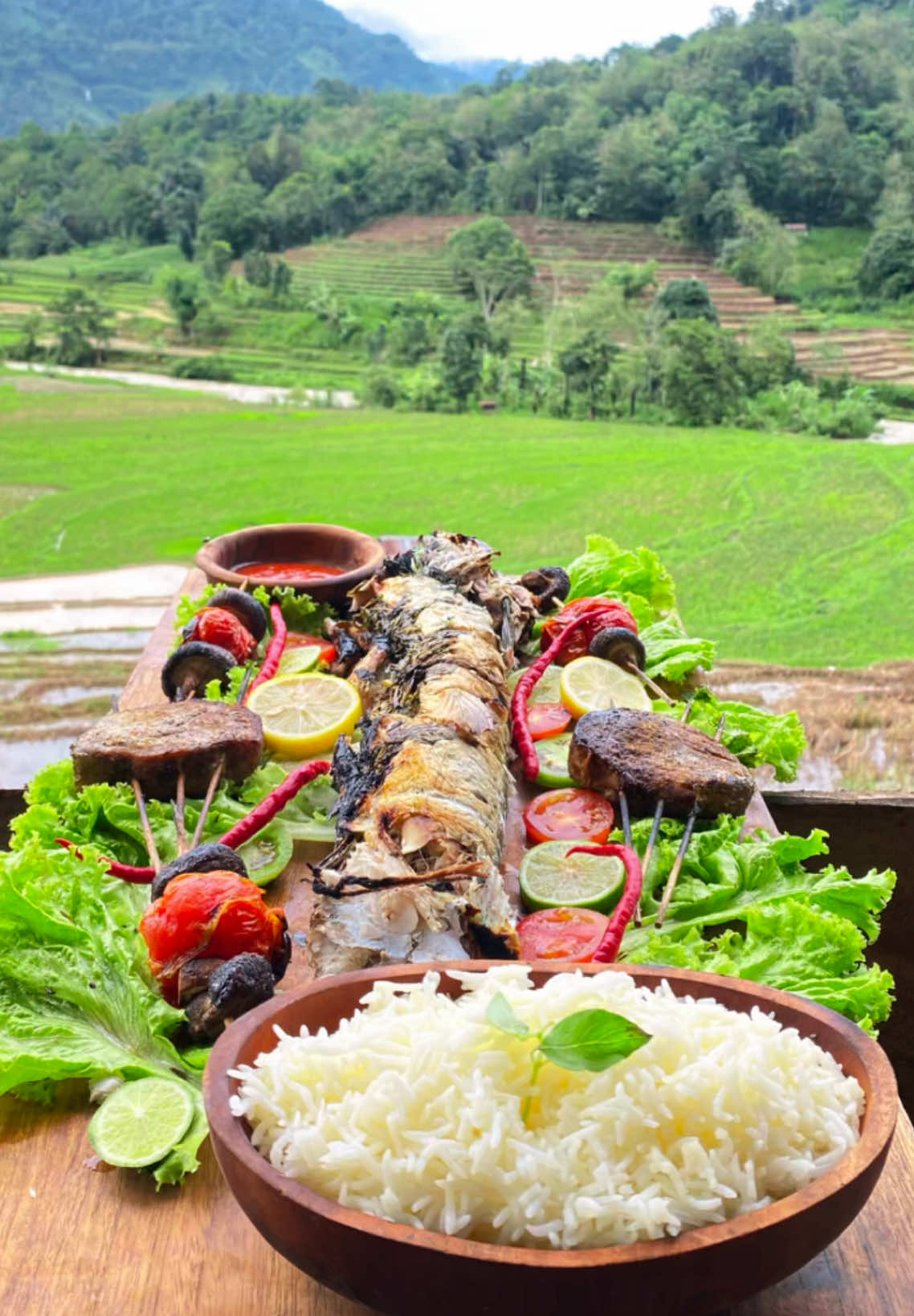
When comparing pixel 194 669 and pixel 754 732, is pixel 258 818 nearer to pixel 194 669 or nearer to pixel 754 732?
pixel 194 669

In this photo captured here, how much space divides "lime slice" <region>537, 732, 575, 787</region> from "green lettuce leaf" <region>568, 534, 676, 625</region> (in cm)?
89

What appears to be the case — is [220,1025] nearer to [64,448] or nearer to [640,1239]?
[640,1239]

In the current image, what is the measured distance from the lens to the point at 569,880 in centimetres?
201

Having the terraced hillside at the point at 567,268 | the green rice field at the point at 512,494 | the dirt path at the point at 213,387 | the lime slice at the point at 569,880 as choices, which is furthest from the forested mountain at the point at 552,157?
the lime slice at the point at 569,880

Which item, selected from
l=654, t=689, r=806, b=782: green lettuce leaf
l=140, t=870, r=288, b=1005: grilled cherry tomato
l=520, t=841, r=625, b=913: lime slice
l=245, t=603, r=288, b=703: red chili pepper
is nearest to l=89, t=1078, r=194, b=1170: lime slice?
l=140, t=870, r=288, b=1005: grilled cherry tomato

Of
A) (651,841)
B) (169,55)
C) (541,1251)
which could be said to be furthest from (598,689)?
(169,55)

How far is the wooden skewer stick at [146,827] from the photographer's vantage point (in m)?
2.01

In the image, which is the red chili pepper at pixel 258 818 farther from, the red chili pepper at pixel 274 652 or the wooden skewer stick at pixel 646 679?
the wooden skewer stick at pixel 646 679

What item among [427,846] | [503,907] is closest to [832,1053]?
[503,907]

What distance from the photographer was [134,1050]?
1.60 meters

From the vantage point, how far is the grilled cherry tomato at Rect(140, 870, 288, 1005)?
1696 millimetres

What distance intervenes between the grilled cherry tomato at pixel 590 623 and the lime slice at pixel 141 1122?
5.48 ft

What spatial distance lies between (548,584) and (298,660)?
82 cm

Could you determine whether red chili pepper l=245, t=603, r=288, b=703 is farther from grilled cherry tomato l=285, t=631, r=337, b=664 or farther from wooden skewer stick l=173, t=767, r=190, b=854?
wooden skewer stick l=173, t=767, r=190, b=854
